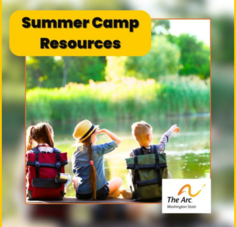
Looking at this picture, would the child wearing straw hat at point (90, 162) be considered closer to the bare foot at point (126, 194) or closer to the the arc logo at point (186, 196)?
the bare foot at point (126, 194)

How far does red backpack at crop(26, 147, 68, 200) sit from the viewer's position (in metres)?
8.06

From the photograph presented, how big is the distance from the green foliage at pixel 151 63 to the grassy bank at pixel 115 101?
2.9 inches

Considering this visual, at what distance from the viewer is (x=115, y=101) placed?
8.27 m

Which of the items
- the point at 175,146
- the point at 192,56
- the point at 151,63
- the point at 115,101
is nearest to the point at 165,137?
the point at 175,146

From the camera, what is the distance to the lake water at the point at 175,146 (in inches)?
320

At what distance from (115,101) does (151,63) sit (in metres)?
0.50

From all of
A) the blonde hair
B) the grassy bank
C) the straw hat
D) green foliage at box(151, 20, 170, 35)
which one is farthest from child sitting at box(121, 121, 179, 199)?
green foliage at box(151, 20, 170, 35)

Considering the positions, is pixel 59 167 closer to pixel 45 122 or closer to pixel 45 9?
pixel 45 122

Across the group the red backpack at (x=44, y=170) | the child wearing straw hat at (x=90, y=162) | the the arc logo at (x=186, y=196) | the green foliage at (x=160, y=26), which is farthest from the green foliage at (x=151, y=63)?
the the arc logo at (x=186, y=196)

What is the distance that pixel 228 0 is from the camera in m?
8.20

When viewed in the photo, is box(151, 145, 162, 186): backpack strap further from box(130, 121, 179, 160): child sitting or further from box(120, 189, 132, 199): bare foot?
box(120, 189, 132, 199): bare foot

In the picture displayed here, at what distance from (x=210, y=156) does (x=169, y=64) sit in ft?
3.14

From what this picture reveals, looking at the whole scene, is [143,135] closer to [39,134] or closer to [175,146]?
[175,146]

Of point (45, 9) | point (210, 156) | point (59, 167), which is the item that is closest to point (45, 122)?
point (59, 167)
